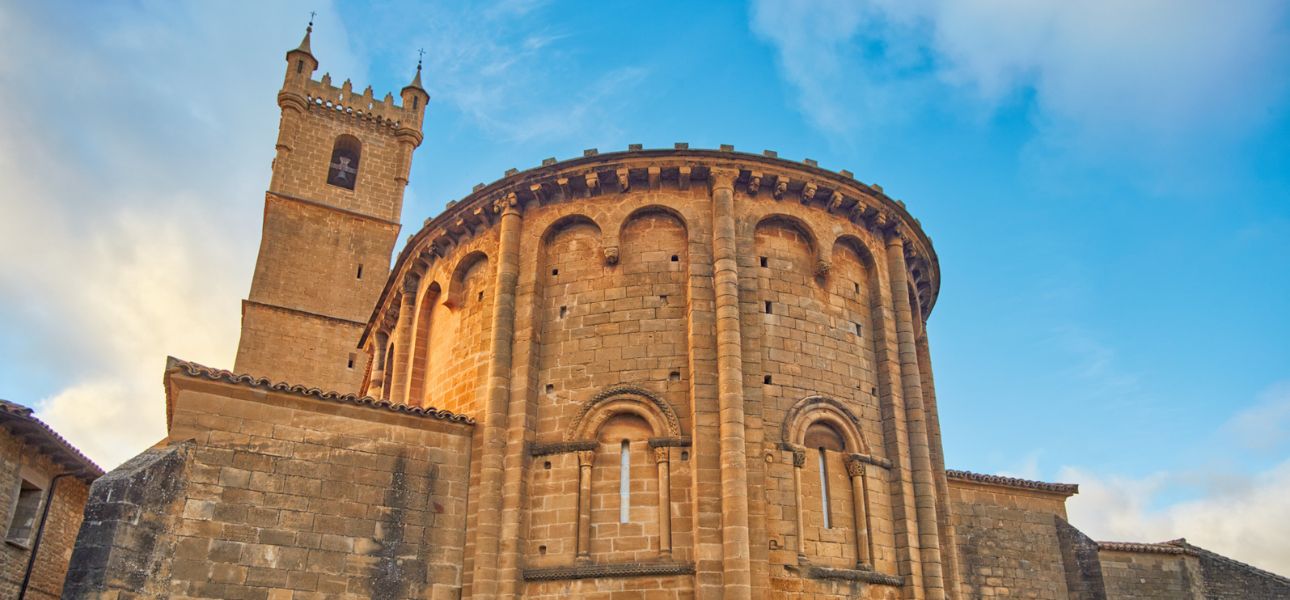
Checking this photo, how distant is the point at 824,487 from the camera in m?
14.0

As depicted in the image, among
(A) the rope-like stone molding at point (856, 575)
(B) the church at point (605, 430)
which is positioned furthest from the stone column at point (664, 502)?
(A) the rope-like stone molding at point (856, 575)

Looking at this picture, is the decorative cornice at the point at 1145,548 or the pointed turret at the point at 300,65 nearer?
the decorative cornice at the point at 1145,548

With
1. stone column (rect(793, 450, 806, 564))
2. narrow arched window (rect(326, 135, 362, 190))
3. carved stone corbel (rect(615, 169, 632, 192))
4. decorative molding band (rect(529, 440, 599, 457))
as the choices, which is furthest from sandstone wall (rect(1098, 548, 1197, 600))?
narrow arched window (rect(326, 135, 362, 190))

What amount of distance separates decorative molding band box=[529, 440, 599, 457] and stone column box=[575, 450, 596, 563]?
9 centimetres

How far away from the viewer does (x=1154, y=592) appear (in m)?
19.8

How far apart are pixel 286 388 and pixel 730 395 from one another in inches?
254

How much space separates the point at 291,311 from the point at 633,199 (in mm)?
19033

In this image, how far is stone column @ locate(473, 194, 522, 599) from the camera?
13.1 m

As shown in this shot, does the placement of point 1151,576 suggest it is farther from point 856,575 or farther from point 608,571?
point 608,571

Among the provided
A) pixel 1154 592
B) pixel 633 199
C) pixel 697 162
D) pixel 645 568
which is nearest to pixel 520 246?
pixel 633 199

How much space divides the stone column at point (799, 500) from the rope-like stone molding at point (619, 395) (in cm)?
188

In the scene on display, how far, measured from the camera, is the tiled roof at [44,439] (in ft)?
50.5

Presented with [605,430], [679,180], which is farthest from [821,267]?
[605,430]

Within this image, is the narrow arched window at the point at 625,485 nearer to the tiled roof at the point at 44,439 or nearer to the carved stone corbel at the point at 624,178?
the carved stone corbel at the point at 624,178
